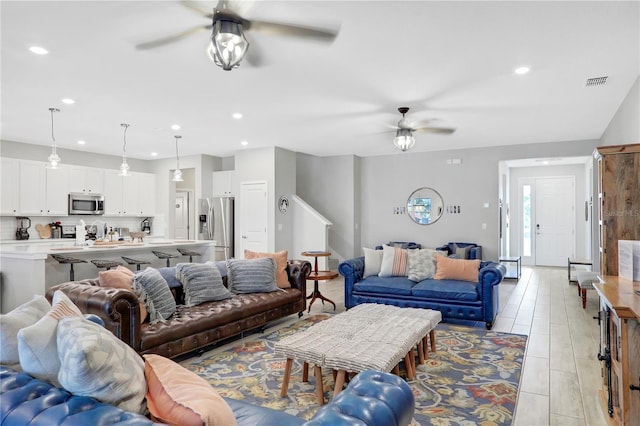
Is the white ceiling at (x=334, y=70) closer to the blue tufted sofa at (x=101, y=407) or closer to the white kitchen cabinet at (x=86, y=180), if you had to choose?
the white kitchen cabinet at (x=86, y=180)

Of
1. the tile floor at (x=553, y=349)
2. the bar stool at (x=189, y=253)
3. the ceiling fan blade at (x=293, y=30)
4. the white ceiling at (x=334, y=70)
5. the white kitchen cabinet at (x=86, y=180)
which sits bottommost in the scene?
the tile floor at (x=553, y=349)

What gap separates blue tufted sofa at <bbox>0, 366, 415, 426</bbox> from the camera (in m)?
1.14

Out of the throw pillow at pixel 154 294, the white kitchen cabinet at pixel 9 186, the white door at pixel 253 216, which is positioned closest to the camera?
the throw pillow at pixel 154 294

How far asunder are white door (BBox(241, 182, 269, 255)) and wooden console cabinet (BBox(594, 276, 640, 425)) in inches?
242

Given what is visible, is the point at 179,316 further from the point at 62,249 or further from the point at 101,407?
the point at 101,407

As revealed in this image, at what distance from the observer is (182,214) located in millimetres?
9883

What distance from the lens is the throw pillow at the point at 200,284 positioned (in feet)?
13.0

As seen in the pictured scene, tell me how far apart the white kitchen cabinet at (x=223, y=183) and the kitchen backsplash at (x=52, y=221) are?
6.34 ft

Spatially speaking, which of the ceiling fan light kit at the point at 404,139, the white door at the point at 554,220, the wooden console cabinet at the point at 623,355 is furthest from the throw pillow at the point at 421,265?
the white door at the point at 554,220

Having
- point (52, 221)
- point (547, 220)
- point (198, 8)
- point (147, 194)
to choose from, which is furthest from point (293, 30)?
point (547, 220)

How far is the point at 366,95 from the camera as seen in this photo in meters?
4.44

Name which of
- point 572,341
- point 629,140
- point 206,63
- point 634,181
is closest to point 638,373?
point 634,181

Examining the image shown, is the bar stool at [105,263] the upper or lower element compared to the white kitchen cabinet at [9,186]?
lower

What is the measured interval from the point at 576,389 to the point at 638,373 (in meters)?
1.05
